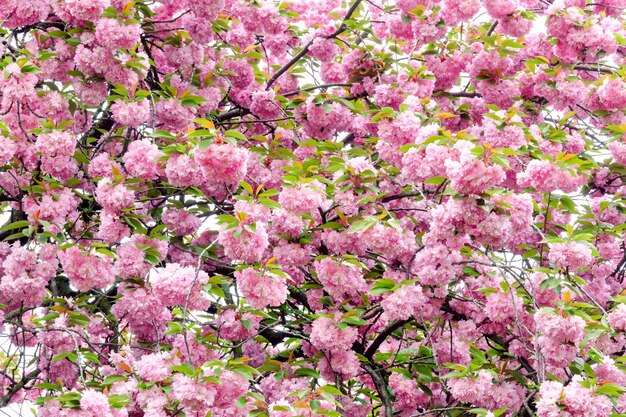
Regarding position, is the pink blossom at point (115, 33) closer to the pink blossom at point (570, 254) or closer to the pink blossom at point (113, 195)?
the pink blossom at point (113, 195)

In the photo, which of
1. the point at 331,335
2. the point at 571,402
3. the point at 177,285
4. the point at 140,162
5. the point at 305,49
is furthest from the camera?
the point at 305,49

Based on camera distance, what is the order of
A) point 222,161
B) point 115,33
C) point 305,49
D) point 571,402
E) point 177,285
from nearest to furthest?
1. point 571,402
2. point 222,161
3. point 177,285
4. point 115,33
5. point 305,49

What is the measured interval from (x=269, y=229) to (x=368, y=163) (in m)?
0.62

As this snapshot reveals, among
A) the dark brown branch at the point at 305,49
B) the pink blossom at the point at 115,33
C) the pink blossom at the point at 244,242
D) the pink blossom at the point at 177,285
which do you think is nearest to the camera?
the pink blossom at the point at 244,242

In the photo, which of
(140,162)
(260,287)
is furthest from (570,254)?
(140,162)

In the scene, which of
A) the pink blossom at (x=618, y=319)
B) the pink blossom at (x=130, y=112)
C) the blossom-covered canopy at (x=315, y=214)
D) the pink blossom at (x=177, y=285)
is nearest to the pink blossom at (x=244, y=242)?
the blossom-covered canopy at (x=315, y=214)

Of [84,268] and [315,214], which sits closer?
[84,268]

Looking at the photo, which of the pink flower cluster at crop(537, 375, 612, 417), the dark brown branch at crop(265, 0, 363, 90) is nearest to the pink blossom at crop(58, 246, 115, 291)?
the pink flower cluster at crop(537, 375, 612, 417)

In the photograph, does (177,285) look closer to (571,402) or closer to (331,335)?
(331,335)

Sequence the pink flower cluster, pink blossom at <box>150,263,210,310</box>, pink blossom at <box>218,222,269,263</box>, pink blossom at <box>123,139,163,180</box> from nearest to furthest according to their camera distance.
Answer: the pink flower cluster → pink blossom at <box>218,222,269,263</box> → pink blossom at <box>150,263,210,310</box> → pink blossom at <box>123,139,163,180</box>

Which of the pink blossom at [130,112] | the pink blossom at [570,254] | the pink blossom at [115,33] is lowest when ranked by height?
the pink blossom at [570,254]

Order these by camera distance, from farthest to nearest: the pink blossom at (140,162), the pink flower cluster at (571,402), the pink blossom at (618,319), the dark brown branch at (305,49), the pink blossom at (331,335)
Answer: the dark brown branch at (305,49), the pink blossom at (140,162), the pink blossom at (331,335), the pink blossom at (618,319), the pink flower cluster at (571,402)

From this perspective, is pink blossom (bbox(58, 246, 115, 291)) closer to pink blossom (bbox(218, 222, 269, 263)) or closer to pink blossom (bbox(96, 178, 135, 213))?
pink blossom (bbox(96, 178, 135, 213))

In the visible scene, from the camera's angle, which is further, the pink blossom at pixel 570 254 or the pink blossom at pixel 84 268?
the pink blossom at pixel 84 268
